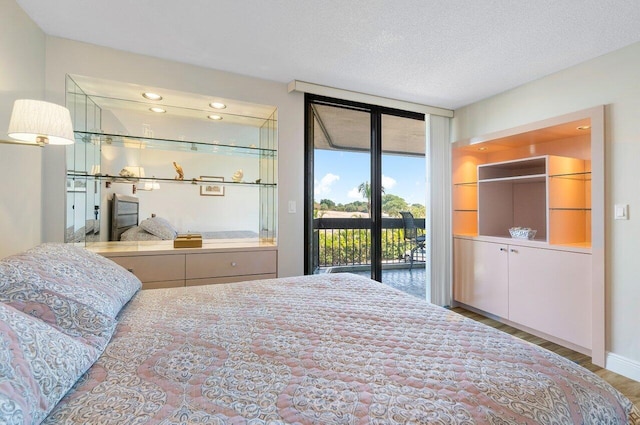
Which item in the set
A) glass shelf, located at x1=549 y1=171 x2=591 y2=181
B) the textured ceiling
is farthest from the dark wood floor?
the textured ceiling

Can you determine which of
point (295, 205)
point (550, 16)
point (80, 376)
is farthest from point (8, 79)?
point (550, 16)

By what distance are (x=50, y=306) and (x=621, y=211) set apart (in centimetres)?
352

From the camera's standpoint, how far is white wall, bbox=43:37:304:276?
231 cm

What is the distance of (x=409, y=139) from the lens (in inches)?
153

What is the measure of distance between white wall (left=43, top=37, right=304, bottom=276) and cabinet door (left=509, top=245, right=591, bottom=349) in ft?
7.27

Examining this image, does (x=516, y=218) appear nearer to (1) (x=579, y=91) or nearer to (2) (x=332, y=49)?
(1) (x=579, y=91)

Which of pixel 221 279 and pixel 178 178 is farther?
pixel 178 178

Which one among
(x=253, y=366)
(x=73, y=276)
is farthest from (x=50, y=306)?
(x=253, y=366)

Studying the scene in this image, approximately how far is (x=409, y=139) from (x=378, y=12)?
211cm

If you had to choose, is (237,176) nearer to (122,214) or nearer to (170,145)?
(170,145)

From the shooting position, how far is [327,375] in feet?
3.01

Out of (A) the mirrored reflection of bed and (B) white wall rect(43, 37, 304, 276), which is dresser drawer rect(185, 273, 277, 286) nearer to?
(B) white wall rect(43, 37, 304, 276)

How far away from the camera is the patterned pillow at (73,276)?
107cm

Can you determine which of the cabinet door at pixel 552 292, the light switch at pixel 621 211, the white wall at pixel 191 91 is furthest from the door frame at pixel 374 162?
the light switch at pixel 621 211
